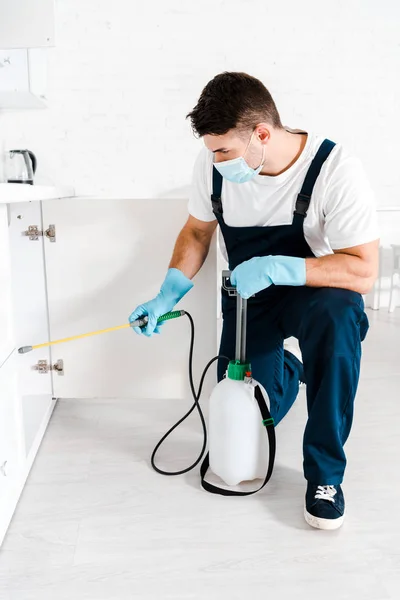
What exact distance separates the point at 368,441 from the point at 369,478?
0.75 feet

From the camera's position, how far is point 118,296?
1.71 meters

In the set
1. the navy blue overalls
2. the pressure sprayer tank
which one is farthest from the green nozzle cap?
the navy blue overalls

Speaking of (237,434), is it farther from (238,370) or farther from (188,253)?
(188,253)

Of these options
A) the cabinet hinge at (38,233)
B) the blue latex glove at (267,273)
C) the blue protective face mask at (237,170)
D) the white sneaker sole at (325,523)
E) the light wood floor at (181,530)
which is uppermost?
the blue protective face mask at (237,170)

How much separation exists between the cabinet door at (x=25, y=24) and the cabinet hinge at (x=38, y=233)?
1.83 ft

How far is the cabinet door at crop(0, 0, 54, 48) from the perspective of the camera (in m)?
1.66

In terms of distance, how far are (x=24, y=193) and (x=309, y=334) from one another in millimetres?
745

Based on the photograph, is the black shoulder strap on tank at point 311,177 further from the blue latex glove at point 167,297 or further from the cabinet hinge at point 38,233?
the cabinet hinge at point 38,233

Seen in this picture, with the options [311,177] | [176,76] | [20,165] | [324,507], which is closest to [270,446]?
[324,507]

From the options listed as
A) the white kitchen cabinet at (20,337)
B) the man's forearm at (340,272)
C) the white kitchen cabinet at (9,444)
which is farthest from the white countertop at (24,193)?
the man's forearm at (340,272)

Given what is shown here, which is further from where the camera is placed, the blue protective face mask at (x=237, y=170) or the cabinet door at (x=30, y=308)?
the cabinet door at (x=30, y=308)

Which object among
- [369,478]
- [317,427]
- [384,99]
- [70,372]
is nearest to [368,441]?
[369,478]

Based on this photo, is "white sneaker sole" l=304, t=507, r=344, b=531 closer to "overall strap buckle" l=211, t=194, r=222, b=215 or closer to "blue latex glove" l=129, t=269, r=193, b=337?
"blue latex glove" l=129, t=269, r=193, b=337

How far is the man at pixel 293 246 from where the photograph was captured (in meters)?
1.29
